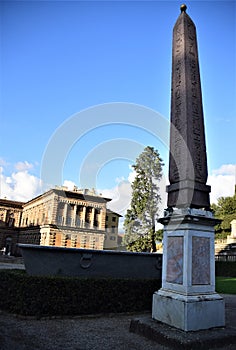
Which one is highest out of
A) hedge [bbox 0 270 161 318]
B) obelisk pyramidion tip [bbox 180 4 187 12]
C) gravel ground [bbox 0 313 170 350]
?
obelisk pyramidion tip [bbox 180 4 187 12]

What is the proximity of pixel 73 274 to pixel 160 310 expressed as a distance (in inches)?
94.8

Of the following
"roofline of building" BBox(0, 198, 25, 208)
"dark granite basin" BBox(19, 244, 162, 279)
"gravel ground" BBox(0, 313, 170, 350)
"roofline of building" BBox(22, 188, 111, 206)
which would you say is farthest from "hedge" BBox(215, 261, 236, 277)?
"roofline of building" BBox(0, 198, 25, 208)

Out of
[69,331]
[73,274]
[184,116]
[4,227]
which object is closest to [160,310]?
[69,331]

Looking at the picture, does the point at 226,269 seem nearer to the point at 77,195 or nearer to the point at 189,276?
the point at 189,276

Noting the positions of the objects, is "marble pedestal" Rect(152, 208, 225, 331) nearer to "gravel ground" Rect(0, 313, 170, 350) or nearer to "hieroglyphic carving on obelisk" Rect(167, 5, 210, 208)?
"hieroglyphic carving on obelisk" Rect(167, 5, 210, 208)

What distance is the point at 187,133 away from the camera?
16.0 ft

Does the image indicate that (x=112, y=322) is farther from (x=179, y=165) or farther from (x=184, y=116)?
(x=184, y=116)

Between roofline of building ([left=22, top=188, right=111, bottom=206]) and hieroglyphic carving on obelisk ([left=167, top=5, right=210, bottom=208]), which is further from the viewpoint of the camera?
roofline of building ([left=22, top=188, right=111, bottom=206])

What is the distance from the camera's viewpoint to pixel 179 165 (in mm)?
4906

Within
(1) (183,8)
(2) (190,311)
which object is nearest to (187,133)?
(2) (190,311)

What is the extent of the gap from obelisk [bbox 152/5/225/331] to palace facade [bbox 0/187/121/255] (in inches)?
1481

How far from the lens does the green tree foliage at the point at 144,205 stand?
23.0 metres

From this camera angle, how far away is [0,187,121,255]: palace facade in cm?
4541

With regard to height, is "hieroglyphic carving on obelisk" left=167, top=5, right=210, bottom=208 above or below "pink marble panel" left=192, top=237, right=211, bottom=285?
above
